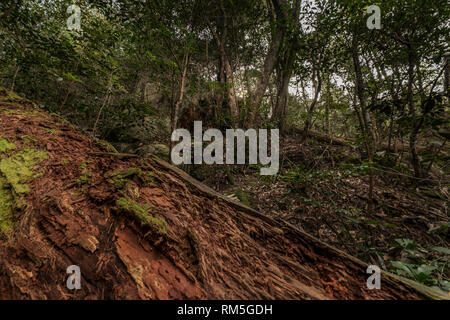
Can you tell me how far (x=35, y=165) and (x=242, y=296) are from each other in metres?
1.67

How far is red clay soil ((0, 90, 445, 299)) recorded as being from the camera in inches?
31.9

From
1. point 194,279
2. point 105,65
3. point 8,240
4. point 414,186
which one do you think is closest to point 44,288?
point 8,240

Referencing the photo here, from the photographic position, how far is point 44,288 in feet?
2.42

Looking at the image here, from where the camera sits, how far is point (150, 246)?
0.99m

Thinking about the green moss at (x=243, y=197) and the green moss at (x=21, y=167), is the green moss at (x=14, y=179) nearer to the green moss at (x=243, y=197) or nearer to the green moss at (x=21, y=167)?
the green moss at (x=21, y=167)

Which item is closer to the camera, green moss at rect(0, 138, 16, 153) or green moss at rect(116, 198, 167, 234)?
green moss at rect(116, 198, 167, 234)

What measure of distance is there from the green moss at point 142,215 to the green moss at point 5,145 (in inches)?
43.3

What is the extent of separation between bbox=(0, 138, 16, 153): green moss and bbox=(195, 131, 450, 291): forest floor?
3.27 meters

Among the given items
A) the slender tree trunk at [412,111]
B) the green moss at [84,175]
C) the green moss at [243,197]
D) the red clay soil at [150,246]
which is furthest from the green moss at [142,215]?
the slender tree trunk at [412,111]

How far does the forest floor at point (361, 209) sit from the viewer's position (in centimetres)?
244

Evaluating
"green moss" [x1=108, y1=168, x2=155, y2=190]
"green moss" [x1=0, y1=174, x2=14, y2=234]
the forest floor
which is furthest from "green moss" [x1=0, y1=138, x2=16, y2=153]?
the forest floor

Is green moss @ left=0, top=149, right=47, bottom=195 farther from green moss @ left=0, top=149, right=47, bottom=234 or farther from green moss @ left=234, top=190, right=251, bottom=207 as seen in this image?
green moss @ left=234, top=190, right=251, bottom=207

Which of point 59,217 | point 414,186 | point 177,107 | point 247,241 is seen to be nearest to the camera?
point 59,217
